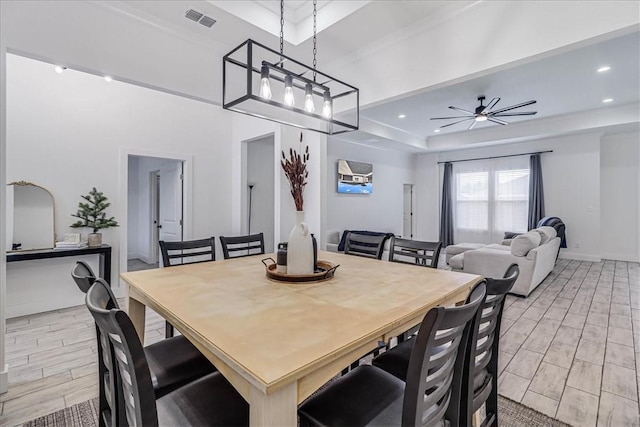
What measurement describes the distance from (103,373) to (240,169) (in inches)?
161

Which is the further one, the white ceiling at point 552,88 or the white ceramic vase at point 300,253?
the white ceiling at point 552,88

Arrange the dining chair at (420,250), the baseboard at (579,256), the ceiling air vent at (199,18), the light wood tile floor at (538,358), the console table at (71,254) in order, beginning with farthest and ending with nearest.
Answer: the baseboard at (579,256), the console table at (71,254), the ceiling air vent at (199,18), the dining chair at (420,250), the light wood tile floor at (538,358)

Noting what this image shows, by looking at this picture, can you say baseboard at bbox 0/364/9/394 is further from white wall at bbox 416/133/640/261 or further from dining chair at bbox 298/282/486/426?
white wall at bbox 416/133/640/261

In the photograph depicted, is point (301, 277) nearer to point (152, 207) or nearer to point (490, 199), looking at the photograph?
point (152, 207)

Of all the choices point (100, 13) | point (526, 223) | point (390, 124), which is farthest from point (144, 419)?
point (526, 223)

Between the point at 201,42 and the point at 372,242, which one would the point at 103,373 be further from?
the point at 201,42

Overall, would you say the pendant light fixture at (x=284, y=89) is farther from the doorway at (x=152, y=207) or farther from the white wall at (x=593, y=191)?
the white wall at (x=593, y=191)

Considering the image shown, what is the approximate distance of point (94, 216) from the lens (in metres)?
3.88

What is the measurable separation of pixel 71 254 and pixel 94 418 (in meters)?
2.47

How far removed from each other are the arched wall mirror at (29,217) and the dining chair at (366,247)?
Answer: 351 cm

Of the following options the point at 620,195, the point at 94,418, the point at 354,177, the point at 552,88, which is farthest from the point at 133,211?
the point at 620,195

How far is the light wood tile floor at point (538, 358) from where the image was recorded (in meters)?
1.95

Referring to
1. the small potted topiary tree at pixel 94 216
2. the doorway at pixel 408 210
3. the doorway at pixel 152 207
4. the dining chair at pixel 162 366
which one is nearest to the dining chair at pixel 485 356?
the dining chair at pixel 162 366

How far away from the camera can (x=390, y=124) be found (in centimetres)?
686
